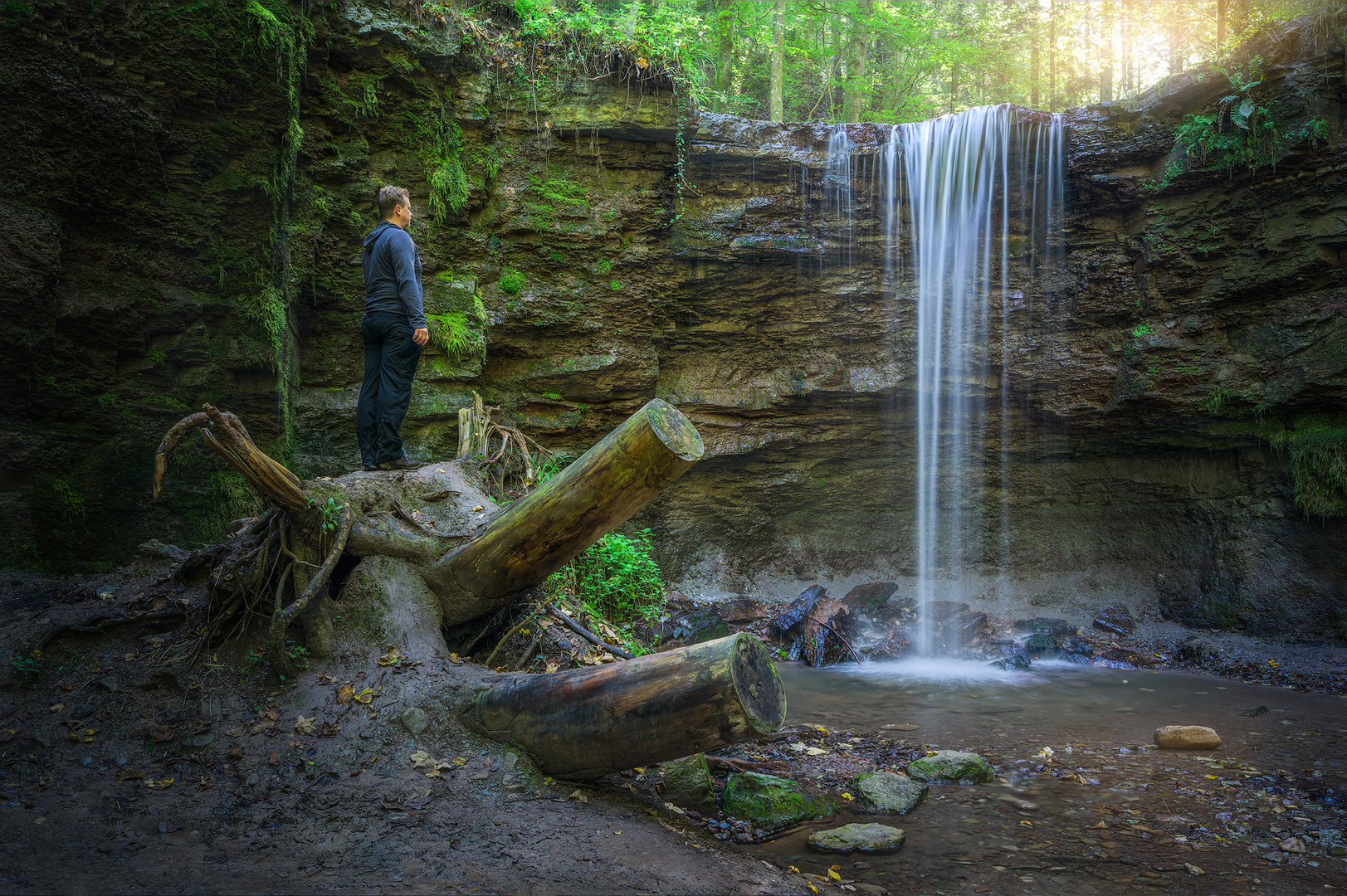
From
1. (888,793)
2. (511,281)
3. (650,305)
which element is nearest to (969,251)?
(650,305)

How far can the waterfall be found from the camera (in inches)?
357

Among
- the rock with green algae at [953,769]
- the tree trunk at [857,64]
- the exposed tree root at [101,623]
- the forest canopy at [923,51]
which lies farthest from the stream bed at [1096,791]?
the tree trunk at [857,64]

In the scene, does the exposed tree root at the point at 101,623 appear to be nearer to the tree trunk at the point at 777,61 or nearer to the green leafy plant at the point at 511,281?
the green leafy plant at the point at 511,281

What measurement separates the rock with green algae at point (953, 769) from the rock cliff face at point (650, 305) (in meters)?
5.81

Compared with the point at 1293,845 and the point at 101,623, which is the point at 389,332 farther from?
the point at 1293,845

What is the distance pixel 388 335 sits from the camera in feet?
16.0

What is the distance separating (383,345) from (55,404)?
2611 millimetres

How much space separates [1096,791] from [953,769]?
0.81 meters

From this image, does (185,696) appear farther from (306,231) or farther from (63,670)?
(306,231)

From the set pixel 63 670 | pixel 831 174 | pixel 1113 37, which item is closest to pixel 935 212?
pixel 831 174

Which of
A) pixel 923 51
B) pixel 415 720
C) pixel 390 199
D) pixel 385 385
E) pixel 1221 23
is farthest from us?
pixel 923 51

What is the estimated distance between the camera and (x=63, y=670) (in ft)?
10.4

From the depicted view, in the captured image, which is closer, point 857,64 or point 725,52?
point 725,52

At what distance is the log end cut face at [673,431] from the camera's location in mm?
3029
